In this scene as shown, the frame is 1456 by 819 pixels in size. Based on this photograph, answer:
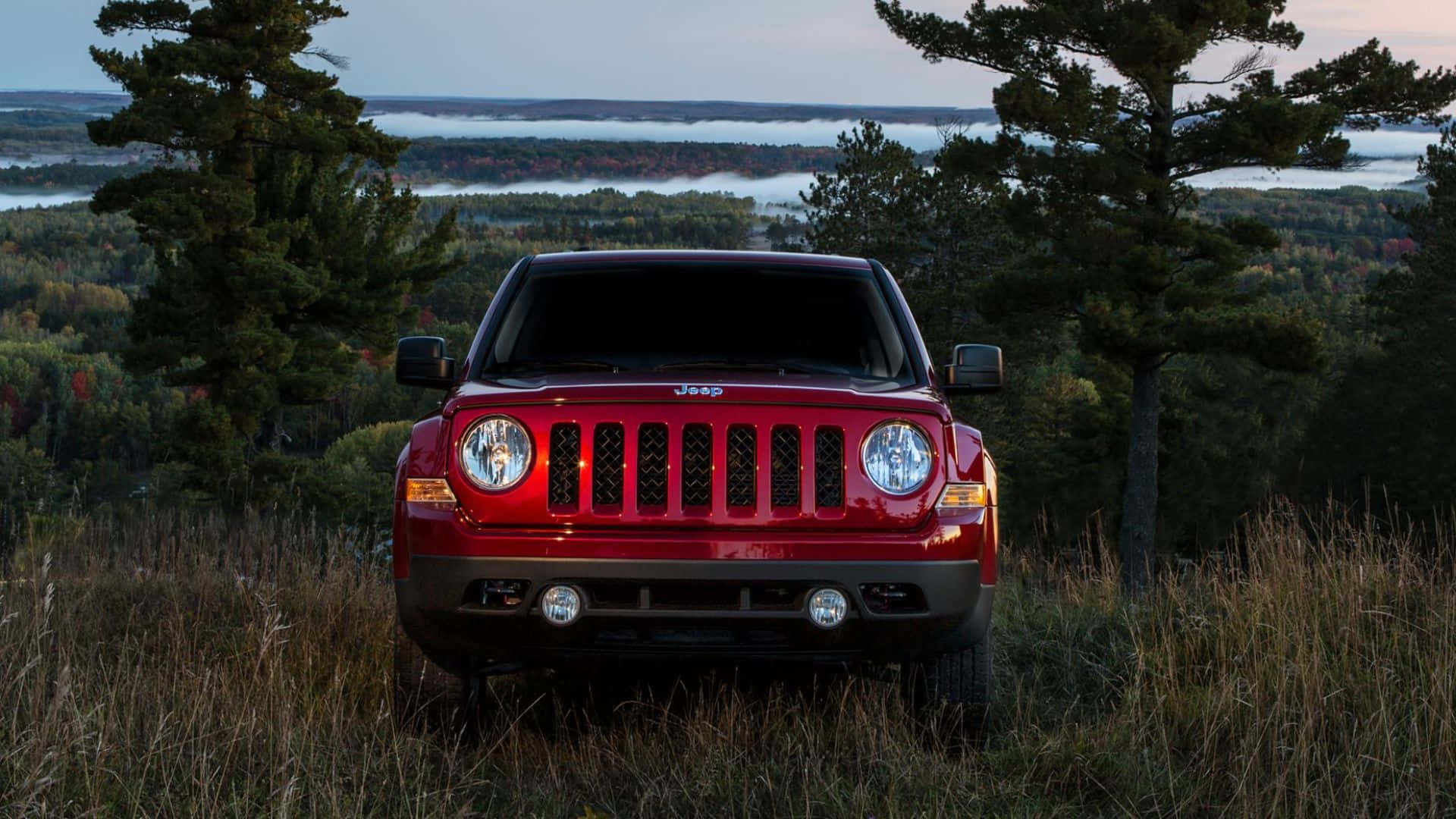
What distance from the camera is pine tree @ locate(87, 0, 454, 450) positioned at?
35.5 m

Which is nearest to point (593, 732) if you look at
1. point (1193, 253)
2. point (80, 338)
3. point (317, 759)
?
point (317, 759)

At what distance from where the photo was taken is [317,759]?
429cm

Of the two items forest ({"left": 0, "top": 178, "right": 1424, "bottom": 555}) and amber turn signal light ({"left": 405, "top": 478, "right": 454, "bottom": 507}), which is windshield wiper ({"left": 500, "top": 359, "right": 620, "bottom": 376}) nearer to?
amber turn signal light ({"left": 405, "top": 478, "right": 454, "bottom": 507})

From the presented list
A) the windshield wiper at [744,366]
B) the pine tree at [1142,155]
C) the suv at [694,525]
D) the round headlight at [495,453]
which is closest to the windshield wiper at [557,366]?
the windshield wiper at [744,366]

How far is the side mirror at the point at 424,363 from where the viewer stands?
17.8ft

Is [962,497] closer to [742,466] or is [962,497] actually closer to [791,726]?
[742,466]

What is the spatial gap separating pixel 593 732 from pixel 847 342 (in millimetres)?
1768

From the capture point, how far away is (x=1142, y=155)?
3169 centimetres

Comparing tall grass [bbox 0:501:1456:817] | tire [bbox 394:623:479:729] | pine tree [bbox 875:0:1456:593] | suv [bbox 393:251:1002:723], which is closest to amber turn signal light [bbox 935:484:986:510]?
suv [bbox 393:251:1002:723]

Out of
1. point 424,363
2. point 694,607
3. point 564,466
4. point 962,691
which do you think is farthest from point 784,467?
point 424,363

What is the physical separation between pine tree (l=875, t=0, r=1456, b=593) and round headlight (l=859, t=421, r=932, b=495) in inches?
1002

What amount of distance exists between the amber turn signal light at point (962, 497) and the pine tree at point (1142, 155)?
2535 centimetres

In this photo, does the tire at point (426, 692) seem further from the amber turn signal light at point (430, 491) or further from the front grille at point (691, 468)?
the front grille at point (691, 468)

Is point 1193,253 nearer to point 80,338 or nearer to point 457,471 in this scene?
point 457,471
